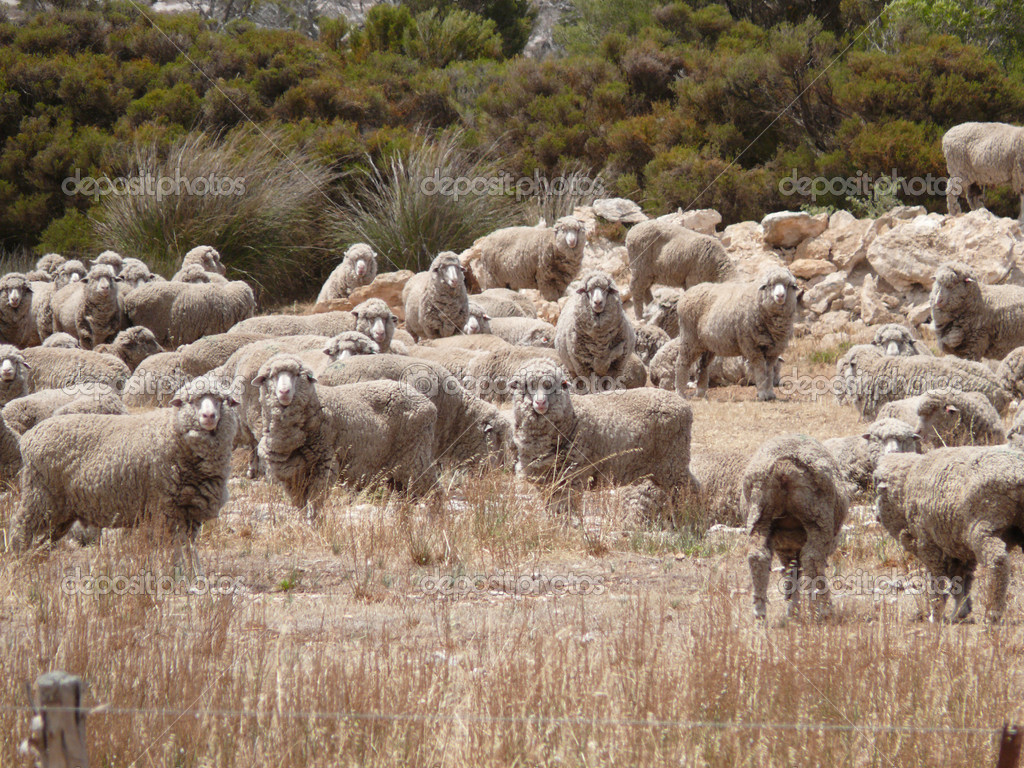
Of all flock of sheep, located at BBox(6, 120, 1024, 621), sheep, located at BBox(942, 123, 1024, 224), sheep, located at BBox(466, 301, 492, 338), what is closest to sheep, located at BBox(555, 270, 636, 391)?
flock of sheep, located at BBox(6, 120, 1024, 621)

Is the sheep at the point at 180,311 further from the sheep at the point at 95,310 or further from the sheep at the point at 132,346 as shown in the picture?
the sheep at the point at 132,346

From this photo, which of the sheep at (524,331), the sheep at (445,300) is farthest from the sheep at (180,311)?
the sheep at (524,331)

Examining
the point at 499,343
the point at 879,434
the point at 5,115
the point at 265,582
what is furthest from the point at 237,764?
the point at 5,115

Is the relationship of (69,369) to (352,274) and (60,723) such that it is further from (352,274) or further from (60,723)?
(60,723)

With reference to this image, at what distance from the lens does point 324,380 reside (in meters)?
9.37

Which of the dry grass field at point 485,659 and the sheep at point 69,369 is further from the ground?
the sheep at point 69,369

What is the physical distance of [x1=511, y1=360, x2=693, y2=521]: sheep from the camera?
25.9 feet

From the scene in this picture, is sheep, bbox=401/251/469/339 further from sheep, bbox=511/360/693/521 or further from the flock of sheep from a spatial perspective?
sheep, bbox=511/360/693/521

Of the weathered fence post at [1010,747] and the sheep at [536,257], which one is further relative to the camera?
the sheep at [536,257]

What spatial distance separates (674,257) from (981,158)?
4799 millimetres

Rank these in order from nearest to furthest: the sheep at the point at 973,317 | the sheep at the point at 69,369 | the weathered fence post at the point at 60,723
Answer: the weathered fence post at the point at 60,723, the sheep at the point at 69,369, the sheep at the point at 973,317

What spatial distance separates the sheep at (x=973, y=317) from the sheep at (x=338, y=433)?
645 cm

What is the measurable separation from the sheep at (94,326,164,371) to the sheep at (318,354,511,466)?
5.25 m

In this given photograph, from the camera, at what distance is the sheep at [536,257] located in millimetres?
16922
